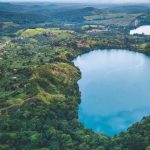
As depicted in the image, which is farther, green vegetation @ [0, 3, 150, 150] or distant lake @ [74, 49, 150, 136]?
distant lake @ [74, 49, 150, 136]

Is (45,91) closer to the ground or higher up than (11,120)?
higher up

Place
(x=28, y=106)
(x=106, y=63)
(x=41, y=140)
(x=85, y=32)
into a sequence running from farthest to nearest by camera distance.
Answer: (x=85, y=32), (x=106, y=63), (x=28, y=106), (x=41, y=140)

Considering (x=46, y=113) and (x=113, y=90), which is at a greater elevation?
(x=113, y=90)

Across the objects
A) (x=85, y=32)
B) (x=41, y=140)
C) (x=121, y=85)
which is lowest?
(x=41, y=140)

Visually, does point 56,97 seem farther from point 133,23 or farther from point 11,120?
point 133,23

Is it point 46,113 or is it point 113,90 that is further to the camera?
point 113,90

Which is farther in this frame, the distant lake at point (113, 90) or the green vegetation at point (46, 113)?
the distant lake at point (113, 90)

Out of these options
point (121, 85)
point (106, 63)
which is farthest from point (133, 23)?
point (121, 85)

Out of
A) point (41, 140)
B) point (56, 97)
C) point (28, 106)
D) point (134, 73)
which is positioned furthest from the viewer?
point (134, 73)
